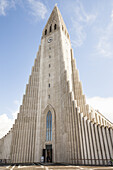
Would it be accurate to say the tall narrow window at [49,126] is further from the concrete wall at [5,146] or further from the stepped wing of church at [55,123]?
the concrete wall at [5,146]

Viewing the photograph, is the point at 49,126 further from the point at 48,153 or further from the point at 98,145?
the point at 98,145

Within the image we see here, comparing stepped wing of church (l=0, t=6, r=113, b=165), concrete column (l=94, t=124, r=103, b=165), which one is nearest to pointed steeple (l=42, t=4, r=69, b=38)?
stepped wing of church (l=0, t=6, r=113, b=165)

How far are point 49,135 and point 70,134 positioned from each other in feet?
18.3

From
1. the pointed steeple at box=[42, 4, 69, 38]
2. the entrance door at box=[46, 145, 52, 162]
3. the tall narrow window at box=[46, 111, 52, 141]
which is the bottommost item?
the entrance door at box=[46, 145, 52, 162]

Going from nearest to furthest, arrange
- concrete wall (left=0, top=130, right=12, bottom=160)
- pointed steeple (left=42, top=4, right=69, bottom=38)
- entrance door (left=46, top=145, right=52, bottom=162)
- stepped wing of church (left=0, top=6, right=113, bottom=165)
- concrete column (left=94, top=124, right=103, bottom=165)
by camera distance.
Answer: concrete column (left=94, top=124, right=103, bottom=165), stepped wing of church (left=0, top=6, right=113, bottom=165), entrance door (left=46, top=145, right=52, bottom=162), concrete wall (left=0, top=130, right=12, bottom=160), pointed steeple (left=42, top=4, right=69, bottom=38)

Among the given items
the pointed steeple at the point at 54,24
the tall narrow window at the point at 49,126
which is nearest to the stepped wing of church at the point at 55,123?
the tall narrow window at the point at 49,126

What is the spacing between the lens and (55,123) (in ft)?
97.1

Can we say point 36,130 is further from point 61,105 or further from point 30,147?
point 61,105

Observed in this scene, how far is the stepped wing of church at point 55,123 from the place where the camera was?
2275cm

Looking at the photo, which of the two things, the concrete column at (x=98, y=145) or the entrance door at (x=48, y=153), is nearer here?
the concrete column at (x=98, y=145)

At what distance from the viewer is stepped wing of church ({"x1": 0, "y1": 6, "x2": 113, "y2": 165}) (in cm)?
2275

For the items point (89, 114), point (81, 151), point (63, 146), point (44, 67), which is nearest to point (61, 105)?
point (89, 114)

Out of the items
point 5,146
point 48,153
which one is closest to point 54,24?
point 48,153

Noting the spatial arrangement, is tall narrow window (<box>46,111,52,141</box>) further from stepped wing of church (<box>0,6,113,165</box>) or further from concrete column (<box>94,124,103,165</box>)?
concrete column (<box>94,124,103,165</box>)
